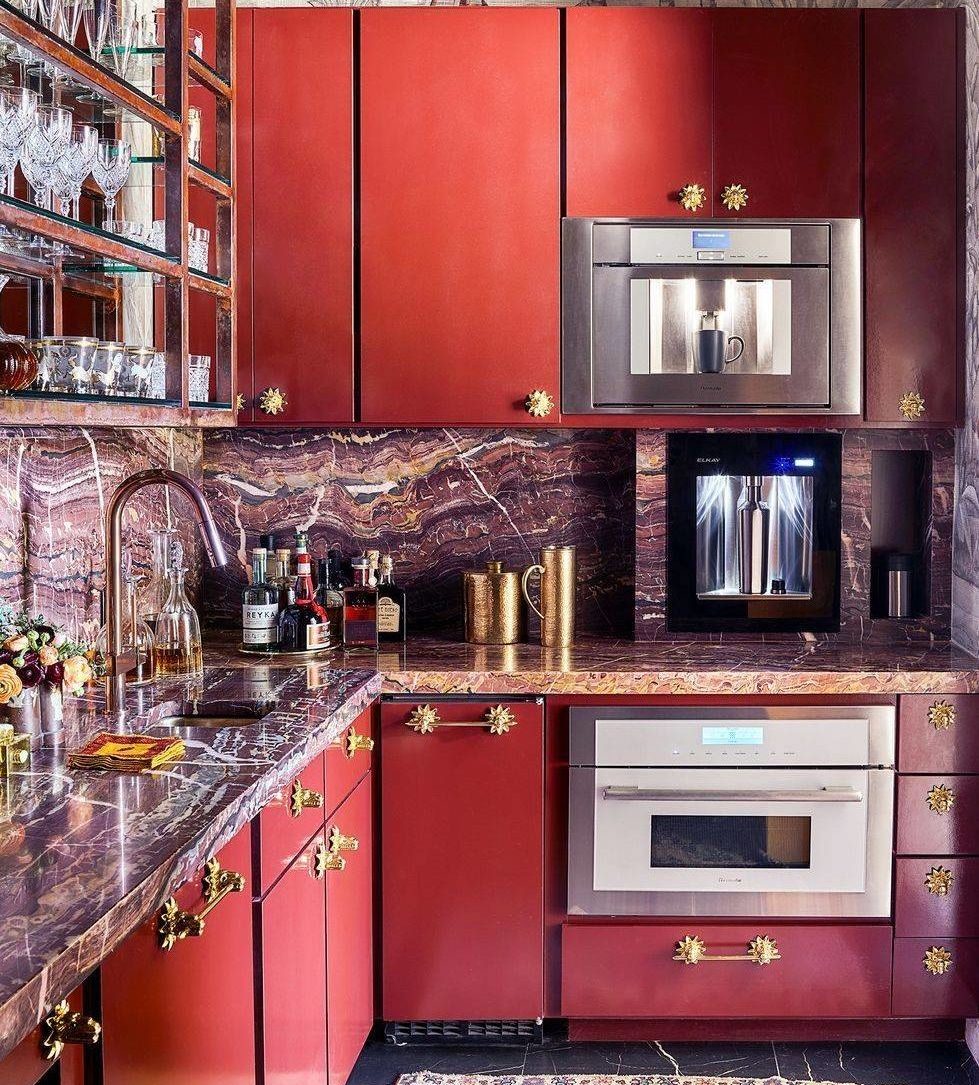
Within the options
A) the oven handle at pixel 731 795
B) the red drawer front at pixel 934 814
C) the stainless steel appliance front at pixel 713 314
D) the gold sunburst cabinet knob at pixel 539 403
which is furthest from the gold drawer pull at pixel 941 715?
the gold sunburst cabinet knob at pixel 539 403

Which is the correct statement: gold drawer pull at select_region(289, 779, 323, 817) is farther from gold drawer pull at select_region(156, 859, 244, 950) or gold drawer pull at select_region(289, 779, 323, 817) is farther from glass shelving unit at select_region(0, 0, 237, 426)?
glass shelving unit at select_region(0, 0, 237, 426)

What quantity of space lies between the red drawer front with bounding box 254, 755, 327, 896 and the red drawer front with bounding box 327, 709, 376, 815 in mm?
64

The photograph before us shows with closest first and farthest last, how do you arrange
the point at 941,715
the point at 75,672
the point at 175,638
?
the point at 75,672 → the point at 175,638 → the point at 941,715

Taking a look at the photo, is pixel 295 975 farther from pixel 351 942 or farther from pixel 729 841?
pixel 729 841

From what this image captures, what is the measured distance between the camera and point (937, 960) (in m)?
2.79

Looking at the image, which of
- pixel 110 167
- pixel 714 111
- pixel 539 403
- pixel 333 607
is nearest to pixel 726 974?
pixel 333 607

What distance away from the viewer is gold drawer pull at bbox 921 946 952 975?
110 inches

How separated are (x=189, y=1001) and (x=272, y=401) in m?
1.67

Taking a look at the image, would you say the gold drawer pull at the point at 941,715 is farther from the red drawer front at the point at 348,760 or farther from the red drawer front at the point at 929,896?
the red drawer front at the point at 348,760

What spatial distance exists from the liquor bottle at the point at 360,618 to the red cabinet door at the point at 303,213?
1.46 feet

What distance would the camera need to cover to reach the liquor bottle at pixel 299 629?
2.97 meters

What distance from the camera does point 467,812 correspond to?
2795mm

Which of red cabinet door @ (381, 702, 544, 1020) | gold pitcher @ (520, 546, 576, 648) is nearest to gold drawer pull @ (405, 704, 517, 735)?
red cabinet door @ (381, 702, 544, 1020)

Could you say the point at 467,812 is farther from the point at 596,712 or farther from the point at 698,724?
the point at 698,724
